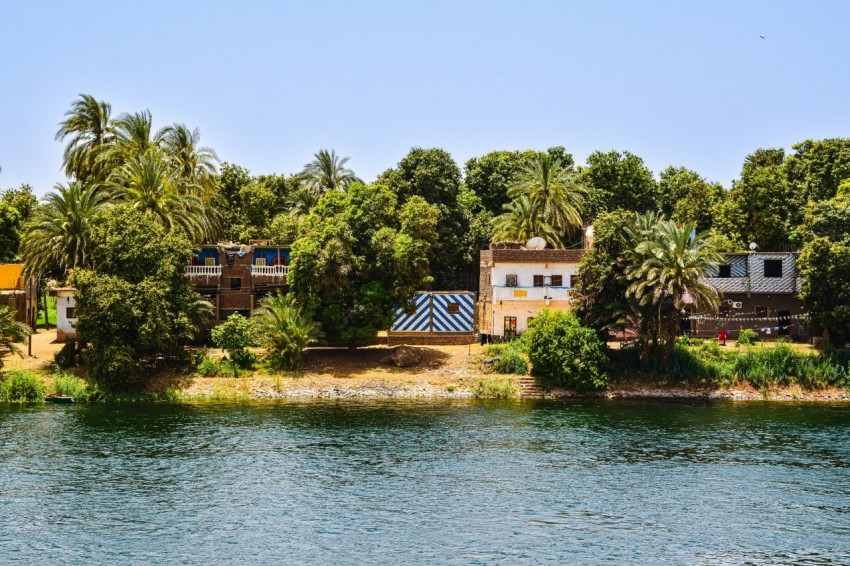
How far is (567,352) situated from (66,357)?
32.9 metres

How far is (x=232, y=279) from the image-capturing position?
75.4 metres

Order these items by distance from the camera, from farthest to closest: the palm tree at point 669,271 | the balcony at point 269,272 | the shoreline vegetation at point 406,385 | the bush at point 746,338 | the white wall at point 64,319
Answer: the balcony at point 269,272, the white wall at point 64,319, the bush at point 746,338, the shoreline vegetation at point 406,385, the palm tree at point 669,271

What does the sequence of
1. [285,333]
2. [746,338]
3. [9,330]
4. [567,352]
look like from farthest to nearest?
[746,338] < [285,333] < [567,352] < [9,330]

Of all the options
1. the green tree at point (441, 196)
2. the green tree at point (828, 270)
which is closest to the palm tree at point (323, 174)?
the green tree at point (441, 196)

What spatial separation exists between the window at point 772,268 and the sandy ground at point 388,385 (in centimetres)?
1291

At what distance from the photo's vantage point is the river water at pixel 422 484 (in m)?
35.0

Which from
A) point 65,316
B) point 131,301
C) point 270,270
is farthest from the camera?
point 270,270

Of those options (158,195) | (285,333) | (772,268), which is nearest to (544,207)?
(772,268)

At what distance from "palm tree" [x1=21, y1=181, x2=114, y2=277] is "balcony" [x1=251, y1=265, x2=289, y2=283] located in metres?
11.8

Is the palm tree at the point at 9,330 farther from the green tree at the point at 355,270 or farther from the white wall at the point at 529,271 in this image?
the white wall at the point at 529,271

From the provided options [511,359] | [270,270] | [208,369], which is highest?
[270,270]

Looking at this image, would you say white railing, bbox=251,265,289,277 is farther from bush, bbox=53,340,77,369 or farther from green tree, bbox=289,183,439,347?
bush, bbox=53,340,77,369

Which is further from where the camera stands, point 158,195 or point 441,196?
point 441,196

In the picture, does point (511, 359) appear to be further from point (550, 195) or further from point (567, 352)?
point (550, 195)
